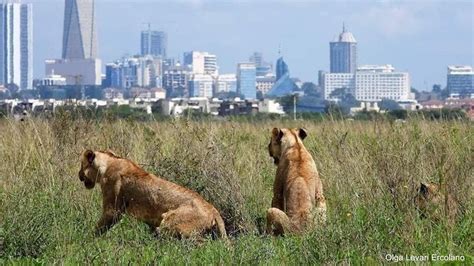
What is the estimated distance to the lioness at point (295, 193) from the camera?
10133 millimetres

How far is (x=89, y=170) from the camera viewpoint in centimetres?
1103

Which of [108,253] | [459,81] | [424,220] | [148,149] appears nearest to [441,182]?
[424,220]

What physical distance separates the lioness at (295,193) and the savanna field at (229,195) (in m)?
0.24

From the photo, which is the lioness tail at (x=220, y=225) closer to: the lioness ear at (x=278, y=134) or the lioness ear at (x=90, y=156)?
the lioness ear at (x=90, y=156)

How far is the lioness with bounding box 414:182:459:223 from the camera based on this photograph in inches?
385

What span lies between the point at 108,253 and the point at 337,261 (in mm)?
1705

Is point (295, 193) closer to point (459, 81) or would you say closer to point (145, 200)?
point (145, 200)

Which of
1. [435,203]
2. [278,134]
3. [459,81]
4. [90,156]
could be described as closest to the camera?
[435,203]

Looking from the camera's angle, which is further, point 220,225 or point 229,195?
point 229,195

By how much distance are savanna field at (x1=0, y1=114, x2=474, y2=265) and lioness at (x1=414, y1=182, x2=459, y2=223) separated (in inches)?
3.4

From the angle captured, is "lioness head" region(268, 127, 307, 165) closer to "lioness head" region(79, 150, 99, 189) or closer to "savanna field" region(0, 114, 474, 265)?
"savanna field" region(0, 114, 474, 265)

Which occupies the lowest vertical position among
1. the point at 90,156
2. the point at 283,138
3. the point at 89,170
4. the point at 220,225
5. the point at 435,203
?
the point at 220,225

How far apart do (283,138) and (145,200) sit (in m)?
1.81

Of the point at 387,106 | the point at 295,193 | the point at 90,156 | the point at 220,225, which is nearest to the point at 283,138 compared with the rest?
the point at 295,193
